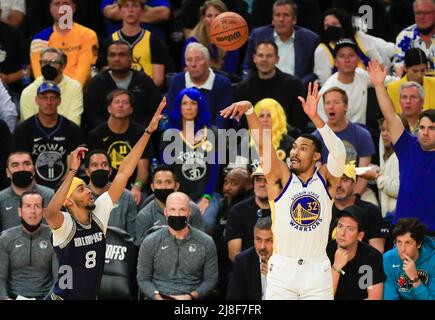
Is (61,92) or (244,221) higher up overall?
(61,92)

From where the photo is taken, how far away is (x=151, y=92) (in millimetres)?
13586

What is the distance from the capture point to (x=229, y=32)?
491 inches

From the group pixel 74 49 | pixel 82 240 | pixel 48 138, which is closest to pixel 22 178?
pixel 48 138

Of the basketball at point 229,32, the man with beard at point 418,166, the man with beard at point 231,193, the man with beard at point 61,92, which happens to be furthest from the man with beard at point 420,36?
the man with beard at point 61,92

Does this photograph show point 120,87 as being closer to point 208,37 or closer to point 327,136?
point 208,37

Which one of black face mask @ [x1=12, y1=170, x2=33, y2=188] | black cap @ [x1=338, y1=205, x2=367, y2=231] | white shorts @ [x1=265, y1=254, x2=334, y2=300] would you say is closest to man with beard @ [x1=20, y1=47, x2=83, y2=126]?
black face mask @ [x1=12, y1=170, x2=33, y2=188]

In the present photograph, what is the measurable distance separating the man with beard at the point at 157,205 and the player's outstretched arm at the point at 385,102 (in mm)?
2208

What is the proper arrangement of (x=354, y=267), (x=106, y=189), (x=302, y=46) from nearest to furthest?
(x=354, y=267), (x=106, y=189), (x=302, y=46)

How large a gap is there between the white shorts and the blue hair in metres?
2.89

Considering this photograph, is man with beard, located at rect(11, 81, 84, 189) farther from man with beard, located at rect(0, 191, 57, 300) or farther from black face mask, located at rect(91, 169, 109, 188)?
man with beard, located at rect(0, 191, 57, 300)

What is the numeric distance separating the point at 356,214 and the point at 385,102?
1.17m

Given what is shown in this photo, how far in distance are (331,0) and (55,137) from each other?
4673 mm

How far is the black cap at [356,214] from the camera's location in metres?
11.3
